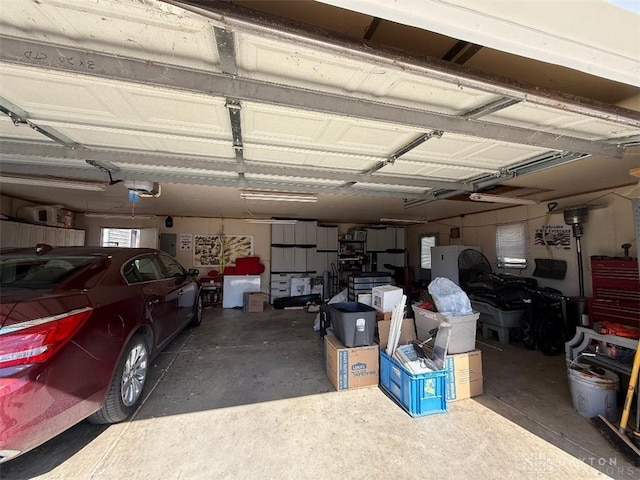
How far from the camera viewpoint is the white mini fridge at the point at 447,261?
16.8 feet

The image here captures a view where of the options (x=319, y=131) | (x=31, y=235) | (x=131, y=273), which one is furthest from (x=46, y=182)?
(x=319, y=131)

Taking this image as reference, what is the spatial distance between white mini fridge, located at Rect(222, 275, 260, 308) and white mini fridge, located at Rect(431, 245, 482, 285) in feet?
14.4

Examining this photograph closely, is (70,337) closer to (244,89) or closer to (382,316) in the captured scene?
(244,89)

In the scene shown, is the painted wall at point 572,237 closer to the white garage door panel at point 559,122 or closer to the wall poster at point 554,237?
the wall poster at point 554,237

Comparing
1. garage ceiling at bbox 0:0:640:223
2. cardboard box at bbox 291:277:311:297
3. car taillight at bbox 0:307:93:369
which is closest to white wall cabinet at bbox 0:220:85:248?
garage ceiling at bbox 0:0:640:223

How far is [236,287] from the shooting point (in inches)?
260

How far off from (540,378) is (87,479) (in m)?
4.14

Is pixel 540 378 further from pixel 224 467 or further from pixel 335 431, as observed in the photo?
pixel 224 467

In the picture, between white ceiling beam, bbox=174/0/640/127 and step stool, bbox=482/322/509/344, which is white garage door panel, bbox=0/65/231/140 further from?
step stool, bbox=482/322/509/344

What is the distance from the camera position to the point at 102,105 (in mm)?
1548

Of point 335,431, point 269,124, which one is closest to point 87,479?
point 335,431

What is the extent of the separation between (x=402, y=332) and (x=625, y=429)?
1.74 meters

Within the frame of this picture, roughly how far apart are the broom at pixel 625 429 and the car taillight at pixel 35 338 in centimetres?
377

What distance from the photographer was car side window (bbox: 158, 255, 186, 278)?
11.0 ft
